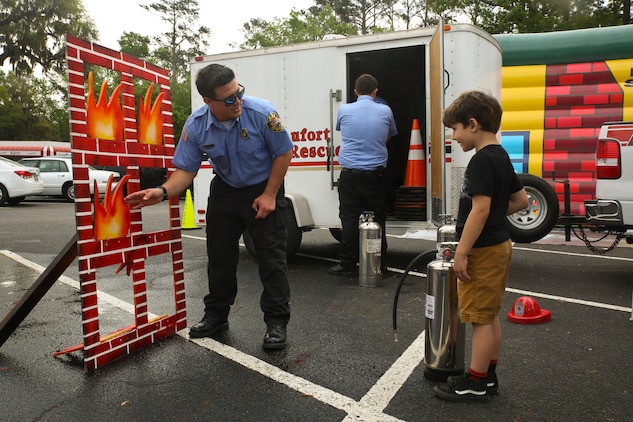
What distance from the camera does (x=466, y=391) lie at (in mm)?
3004

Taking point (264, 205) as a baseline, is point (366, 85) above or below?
above

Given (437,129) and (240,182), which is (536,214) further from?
(240,182)

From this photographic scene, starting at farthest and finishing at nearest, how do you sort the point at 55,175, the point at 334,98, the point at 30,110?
the point at 30,110 → the point at 55,175 → the point at 334,98

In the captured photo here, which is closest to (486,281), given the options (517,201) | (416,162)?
(517,201)

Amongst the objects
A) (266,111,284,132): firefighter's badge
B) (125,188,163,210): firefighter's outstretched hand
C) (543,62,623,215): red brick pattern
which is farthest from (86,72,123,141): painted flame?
(543,62,623,215): red brick pattern

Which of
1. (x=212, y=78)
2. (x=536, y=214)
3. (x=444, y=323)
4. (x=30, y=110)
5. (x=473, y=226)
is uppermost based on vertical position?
(x=30, y=110)

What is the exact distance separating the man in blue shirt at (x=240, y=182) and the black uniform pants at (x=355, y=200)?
7.17 feet

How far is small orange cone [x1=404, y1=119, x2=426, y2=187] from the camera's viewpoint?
6984mm

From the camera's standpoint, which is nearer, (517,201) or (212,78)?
→ (517,201)

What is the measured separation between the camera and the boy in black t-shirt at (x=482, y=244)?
2.87 m

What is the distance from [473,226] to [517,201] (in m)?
0.40

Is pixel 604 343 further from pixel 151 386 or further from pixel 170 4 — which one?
pixel 170 4

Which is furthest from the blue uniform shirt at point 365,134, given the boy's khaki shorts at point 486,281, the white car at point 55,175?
the white car at point 55,175

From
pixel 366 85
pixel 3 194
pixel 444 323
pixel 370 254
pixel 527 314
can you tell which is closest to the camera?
pixel 444 323
